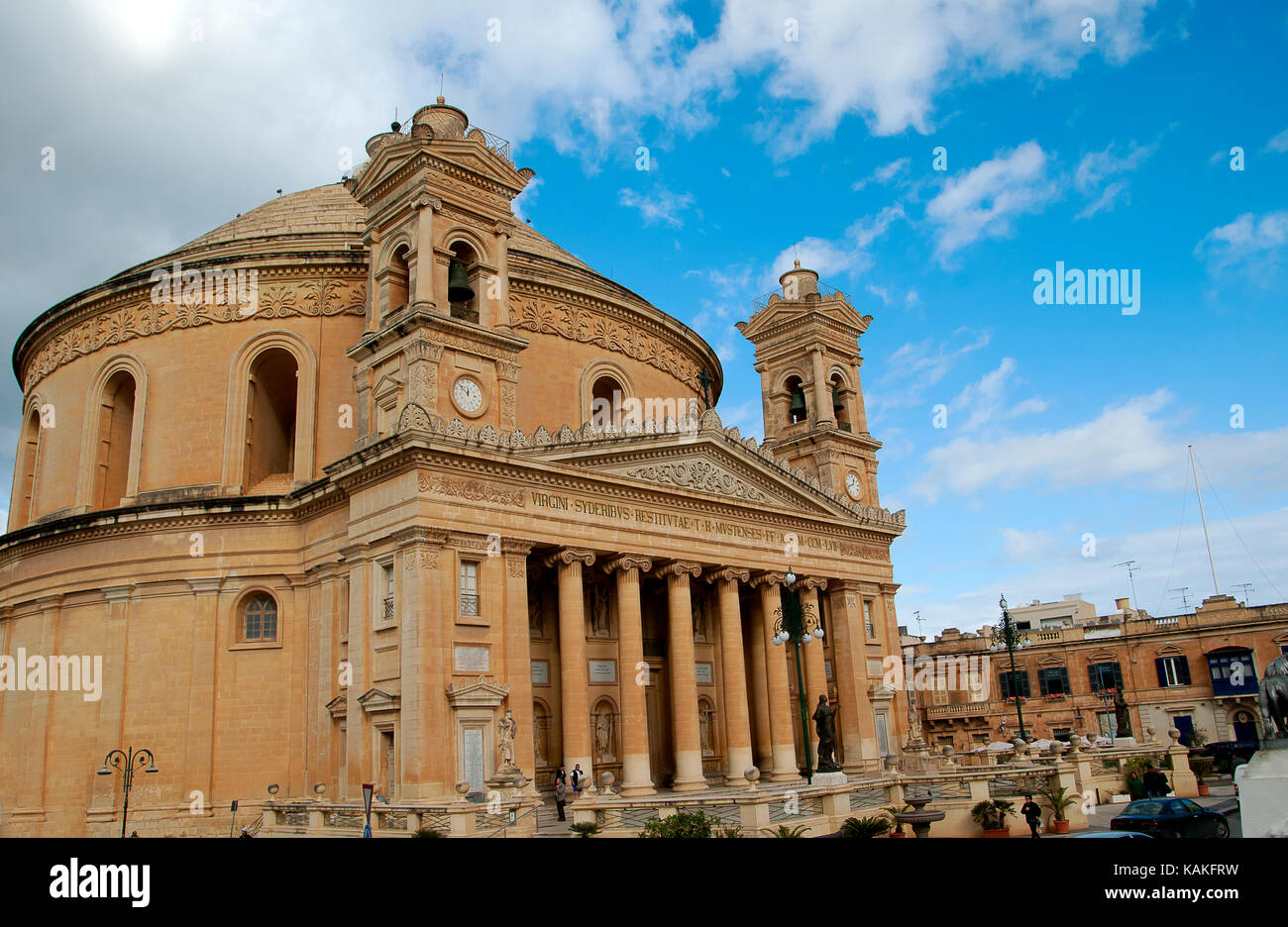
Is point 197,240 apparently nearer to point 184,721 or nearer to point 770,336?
point 184,721

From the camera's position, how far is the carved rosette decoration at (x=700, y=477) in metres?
32.2

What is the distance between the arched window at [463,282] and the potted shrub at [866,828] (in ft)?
59.9

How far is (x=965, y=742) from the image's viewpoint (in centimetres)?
6384

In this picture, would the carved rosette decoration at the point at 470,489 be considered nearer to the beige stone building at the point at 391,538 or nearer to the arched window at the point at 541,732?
the beige stone building at the point at 391,538

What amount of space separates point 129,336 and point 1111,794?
3686 cm

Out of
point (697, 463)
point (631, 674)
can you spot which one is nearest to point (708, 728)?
point (631, 674)

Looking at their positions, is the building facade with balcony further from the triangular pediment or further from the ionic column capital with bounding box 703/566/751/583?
the ionic column capital with bounding box 703/566/751/583

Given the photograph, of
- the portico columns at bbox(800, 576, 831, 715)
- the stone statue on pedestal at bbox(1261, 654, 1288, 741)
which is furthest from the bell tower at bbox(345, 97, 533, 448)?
the stone statue on pedestal at bbox(1261, 654, 1288, 741)

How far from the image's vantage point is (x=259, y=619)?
105 ft

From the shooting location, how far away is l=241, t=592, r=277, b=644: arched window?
31.8 metres

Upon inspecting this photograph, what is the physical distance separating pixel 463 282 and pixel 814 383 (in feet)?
63.6

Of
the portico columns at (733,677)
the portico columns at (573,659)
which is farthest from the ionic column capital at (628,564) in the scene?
the portico columns at (733,677)
